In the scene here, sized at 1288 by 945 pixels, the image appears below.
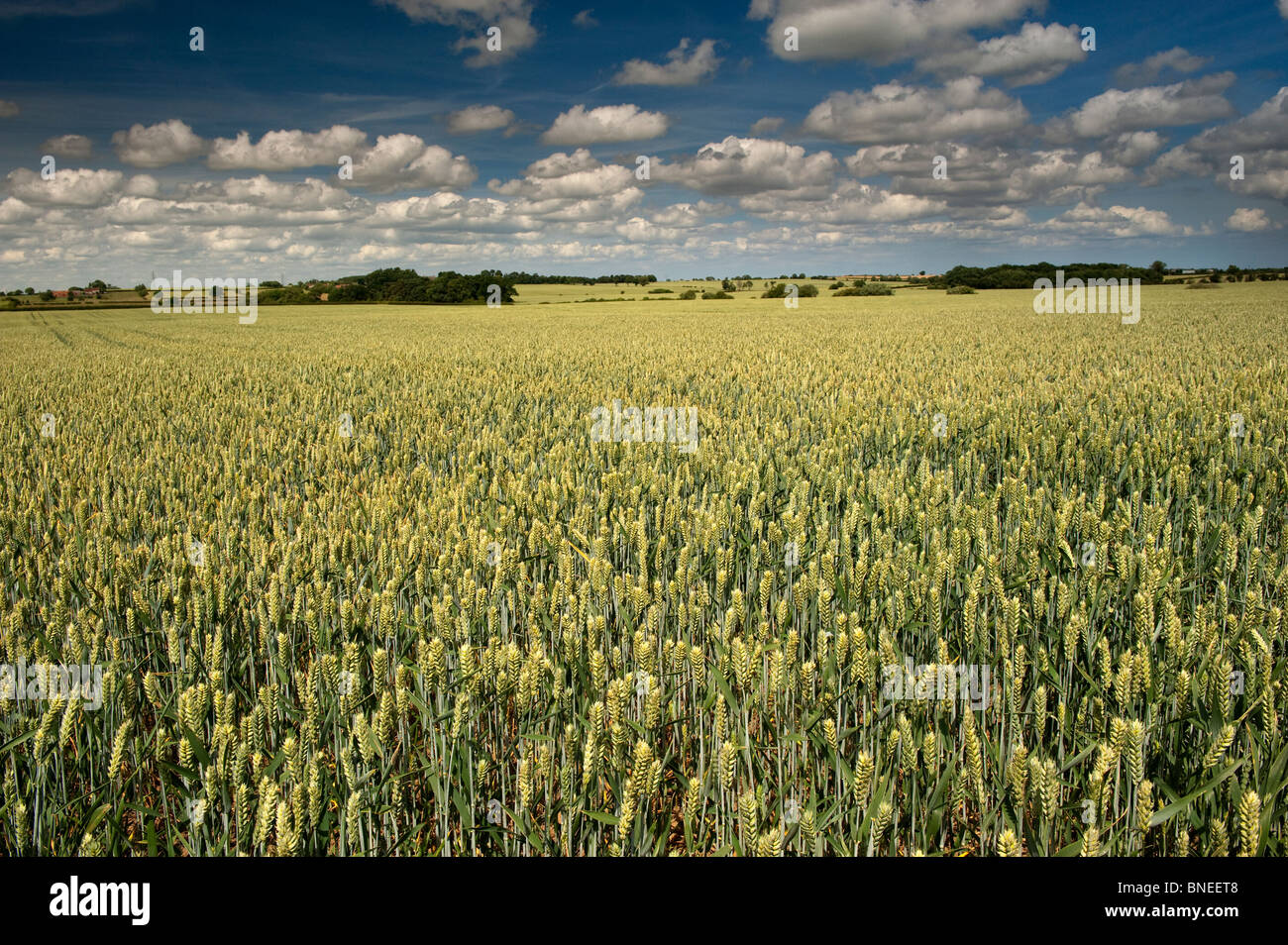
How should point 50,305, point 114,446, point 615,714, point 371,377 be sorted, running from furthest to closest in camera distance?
1. point 50,305
2. point 371,377
3. point 114,446
4. point 615,714

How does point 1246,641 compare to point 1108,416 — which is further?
point 1108,416

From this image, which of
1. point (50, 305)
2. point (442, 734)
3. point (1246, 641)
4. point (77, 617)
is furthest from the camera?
point (50, 305)

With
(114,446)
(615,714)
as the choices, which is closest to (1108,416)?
(615,714)

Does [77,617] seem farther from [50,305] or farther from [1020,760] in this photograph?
[50,305]

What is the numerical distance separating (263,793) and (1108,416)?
8.32m

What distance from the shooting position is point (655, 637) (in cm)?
313

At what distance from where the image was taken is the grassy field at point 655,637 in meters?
2.03

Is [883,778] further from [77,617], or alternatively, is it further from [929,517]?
[77,617]

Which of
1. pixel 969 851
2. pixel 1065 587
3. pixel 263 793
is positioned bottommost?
pixel 969 851

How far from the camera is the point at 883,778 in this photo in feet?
6.86

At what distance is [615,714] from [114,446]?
7.52m

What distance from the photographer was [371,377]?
13.3m

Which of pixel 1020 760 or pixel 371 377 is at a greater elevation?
pixel 371 377

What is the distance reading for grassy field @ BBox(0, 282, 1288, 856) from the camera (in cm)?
203
